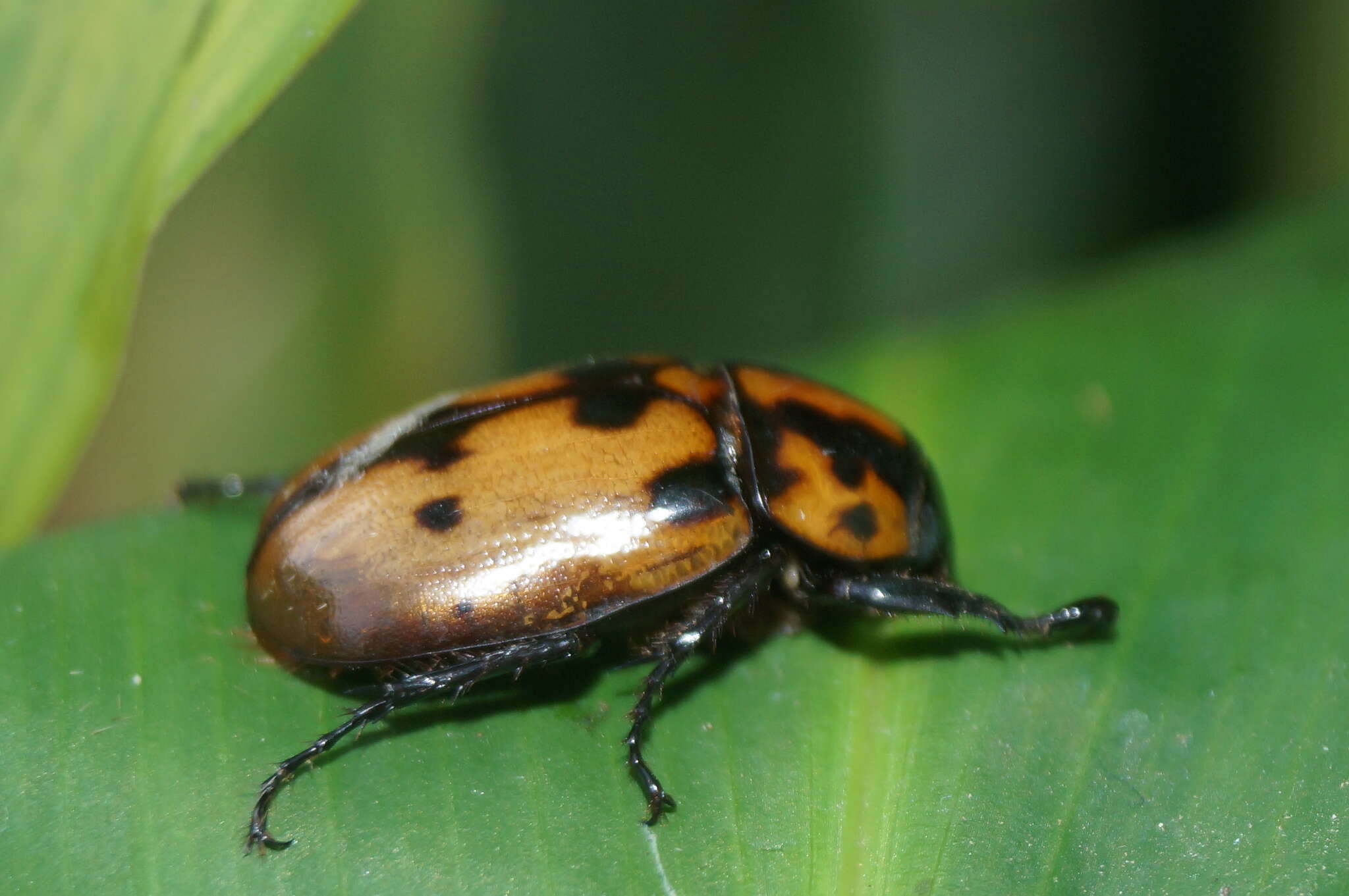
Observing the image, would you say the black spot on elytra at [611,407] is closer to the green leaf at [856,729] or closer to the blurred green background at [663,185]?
the green leaf at [856,729]

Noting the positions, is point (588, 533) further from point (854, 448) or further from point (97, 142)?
point (97, 142)

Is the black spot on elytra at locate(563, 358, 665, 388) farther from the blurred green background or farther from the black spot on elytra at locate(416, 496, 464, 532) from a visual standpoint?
the blurred green background

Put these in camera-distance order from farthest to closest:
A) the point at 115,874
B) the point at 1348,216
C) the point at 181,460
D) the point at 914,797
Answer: the point at 181,460, the point at 1348,216, the point at 914,797, the point at 115,874

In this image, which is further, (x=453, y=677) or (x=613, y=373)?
(x=613, y=373)

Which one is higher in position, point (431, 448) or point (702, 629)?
point (431, 448)

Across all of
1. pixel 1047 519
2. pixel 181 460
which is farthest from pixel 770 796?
pixel 181 460

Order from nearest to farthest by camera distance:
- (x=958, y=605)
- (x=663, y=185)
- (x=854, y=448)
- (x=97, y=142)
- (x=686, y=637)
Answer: (x=97, y=142) < (x=686, y=637) < (x=958, y=605) < (x=854, y=448) < (x=663, y=185)

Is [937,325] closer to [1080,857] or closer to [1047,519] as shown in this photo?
[1047,519]

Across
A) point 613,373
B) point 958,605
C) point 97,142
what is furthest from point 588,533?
point 97,142
